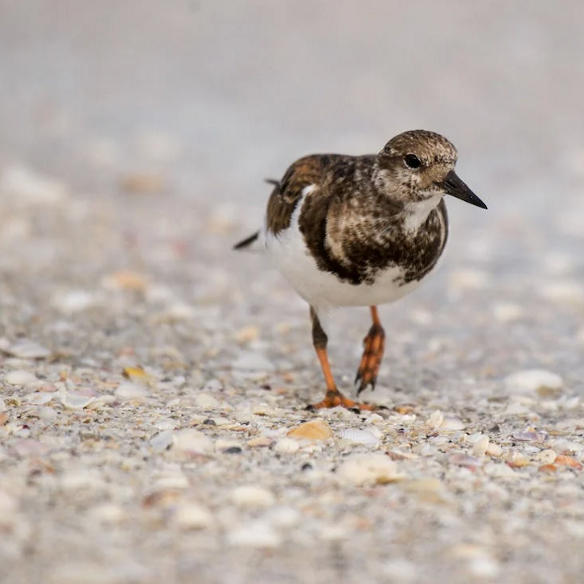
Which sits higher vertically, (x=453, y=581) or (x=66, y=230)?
(x=66, y=230)

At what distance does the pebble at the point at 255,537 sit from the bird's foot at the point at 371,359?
175 cm

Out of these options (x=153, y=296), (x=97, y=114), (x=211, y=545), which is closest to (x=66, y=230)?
(x=153, y=296)

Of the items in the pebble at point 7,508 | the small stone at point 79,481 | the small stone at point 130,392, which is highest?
the small stone at point 130,392

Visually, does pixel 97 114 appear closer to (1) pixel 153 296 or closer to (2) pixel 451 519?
(1) pixel 153 296

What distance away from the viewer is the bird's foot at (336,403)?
13.5 feet

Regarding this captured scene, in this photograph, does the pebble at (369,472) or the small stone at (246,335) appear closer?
the pebble at (369,472)

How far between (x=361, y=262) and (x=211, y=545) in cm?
143

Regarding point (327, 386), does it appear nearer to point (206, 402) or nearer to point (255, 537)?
point (206, 402)

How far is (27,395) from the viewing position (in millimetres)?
3713

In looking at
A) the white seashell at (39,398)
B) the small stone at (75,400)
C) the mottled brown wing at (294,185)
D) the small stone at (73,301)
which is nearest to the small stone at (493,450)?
the mottled brown wing at (294,185)

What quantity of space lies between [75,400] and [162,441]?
0.53m

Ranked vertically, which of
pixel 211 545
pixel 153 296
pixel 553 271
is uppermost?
pixel 553 271

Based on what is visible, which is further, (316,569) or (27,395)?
(27,395)

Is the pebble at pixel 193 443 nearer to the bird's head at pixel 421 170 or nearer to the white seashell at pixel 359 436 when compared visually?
the white seashell at pixel 359 436
